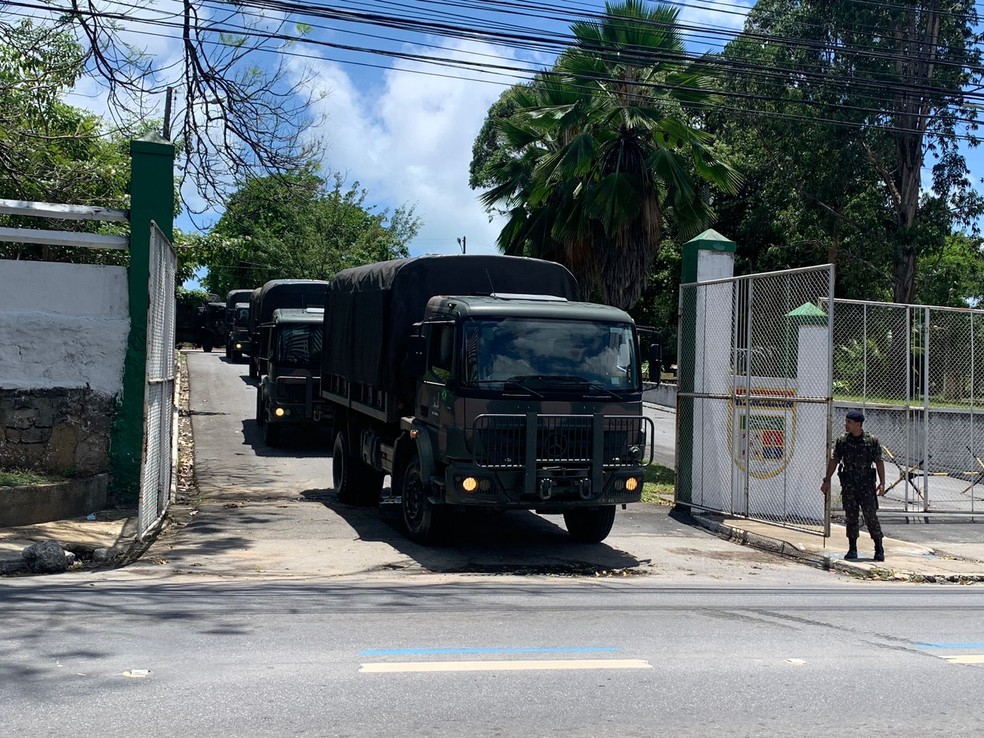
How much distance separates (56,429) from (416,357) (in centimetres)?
466

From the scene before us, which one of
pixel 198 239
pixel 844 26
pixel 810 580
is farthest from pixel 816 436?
pixel 844 26

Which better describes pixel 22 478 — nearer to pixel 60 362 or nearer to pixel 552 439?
pixel 60 362

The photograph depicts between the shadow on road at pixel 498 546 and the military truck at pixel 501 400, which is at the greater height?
the military truck at pixel 501 400

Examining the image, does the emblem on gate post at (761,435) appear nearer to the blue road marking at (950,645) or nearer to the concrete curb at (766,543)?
the concrete curb at (766,543)

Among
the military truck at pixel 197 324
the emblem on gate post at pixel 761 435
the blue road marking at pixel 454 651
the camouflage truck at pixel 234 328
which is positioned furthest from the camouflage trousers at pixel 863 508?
the military truck at pixel 197 324

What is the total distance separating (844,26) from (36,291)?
2521cm

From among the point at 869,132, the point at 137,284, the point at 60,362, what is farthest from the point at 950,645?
the point at 869,132

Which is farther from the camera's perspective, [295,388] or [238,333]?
[238,333]

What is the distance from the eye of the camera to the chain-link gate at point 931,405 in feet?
56.4

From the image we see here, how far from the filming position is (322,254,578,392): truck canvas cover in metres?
12.1

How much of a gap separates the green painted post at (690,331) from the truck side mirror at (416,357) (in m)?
5.02

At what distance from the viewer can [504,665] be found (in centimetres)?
641

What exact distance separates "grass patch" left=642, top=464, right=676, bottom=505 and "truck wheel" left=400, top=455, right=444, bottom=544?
14.9 feet

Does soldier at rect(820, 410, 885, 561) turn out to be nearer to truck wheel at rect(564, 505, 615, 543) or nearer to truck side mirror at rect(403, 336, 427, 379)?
truck wheel at rect(564, 505, 615, 543)
